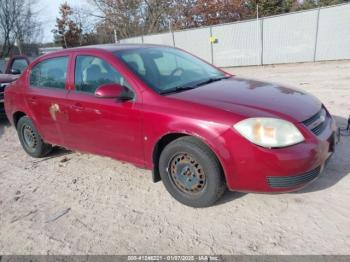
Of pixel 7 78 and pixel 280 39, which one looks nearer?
pixel 7 78

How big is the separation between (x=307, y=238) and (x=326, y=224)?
0.94 ft

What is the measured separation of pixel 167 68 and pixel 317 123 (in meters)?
1.79

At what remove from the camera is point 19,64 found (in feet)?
31.2

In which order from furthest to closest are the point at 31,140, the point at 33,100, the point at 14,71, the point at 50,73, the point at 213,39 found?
1. the point at 213,39
2. the point at 14,71
3. the point at 31,140
4. the point at 33,100
5. the point at 50,73

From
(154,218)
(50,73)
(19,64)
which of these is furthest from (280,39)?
(154,218)

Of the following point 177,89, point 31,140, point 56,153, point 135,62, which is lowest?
point 56,153

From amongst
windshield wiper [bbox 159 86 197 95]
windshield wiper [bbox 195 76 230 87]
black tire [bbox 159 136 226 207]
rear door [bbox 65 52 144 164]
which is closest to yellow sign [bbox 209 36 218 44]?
windshield wiper [bbox 195 76 230 87]

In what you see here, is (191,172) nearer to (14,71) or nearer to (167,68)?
(167,68)

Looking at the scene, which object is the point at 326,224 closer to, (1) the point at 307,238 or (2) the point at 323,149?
(1) the point at 307,238

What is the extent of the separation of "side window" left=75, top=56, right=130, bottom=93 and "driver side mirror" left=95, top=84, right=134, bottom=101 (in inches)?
3.8

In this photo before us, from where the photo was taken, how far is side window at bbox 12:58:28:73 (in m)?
9.43

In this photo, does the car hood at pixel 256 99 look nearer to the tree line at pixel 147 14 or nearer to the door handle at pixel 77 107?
the door handle at pixel 77 107

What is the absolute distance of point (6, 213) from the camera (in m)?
3.58

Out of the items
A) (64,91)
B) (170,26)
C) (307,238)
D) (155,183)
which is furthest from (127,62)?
(170,26)
